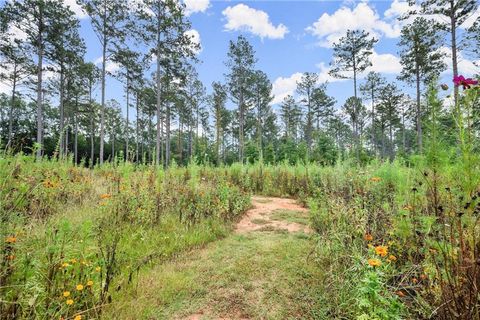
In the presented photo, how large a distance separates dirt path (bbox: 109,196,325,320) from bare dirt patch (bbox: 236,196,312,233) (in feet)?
2.26

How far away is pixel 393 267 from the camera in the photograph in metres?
2.18

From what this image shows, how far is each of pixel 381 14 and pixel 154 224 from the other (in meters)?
7.24

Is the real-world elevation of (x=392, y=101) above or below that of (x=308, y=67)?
below

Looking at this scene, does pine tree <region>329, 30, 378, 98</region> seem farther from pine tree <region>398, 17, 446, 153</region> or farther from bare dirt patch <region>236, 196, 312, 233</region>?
bare dirt patch <region>236, 196, 312, 233</region>

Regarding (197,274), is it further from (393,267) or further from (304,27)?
(304,27)

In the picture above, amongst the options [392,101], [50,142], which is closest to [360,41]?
[392,101]

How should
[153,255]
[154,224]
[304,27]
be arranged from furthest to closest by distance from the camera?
[304,27], [154,224], [153,255]

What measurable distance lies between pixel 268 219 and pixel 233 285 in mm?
2635

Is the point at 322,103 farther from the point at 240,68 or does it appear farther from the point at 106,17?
the point at 106,17

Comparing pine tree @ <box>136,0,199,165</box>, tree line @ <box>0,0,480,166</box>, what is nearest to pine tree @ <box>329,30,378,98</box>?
tree line @ <box>0,0,480,166</box>

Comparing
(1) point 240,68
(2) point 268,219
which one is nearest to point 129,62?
(1) point 240,68

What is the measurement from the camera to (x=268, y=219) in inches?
194

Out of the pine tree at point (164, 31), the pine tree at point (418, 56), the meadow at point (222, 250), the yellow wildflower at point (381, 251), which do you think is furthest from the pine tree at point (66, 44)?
the pine tree at point (418, 56)

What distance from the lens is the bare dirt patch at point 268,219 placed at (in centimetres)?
430
